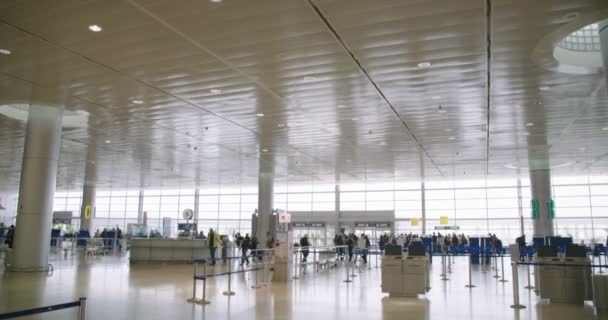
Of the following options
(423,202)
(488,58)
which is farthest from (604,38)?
(423,202)

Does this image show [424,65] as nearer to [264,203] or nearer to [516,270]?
[516,270]

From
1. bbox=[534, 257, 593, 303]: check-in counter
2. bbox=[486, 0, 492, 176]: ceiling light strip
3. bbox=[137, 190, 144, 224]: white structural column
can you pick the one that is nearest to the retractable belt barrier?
bbox=[534, 257, 593, 303]: check-in counter

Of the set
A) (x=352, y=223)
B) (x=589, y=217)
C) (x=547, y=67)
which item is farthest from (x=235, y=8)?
(x=589, y=217)

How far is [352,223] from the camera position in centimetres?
3878

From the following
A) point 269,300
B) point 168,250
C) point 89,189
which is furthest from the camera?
point 89,189

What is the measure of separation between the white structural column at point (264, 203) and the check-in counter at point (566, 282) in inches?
721

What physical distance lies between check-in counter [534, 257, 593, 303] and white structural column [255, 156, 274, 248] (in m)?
18.3

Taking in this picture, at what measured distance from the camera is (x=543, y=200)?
27.1 m

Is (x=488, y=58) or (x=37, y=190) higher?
(x=488, y=58)

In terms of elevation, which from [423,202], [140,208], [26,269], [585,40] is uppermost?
[585,40]

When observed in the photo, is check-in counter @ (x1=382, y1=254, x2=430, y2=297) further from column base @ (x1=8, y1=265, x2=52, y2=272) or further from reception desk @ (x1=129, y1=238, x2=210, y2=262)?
reception desk @ (x1=129, y1=238, x2=210, y2=262)

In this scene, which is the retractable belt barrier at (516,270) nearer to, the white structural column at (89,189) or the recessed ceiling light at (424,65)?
the recessed ceiling light at (424,65)

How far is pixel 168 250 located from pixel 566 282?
16.8 meters

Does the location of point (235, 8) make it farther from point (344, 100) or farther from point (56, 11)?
point (344, 100)
